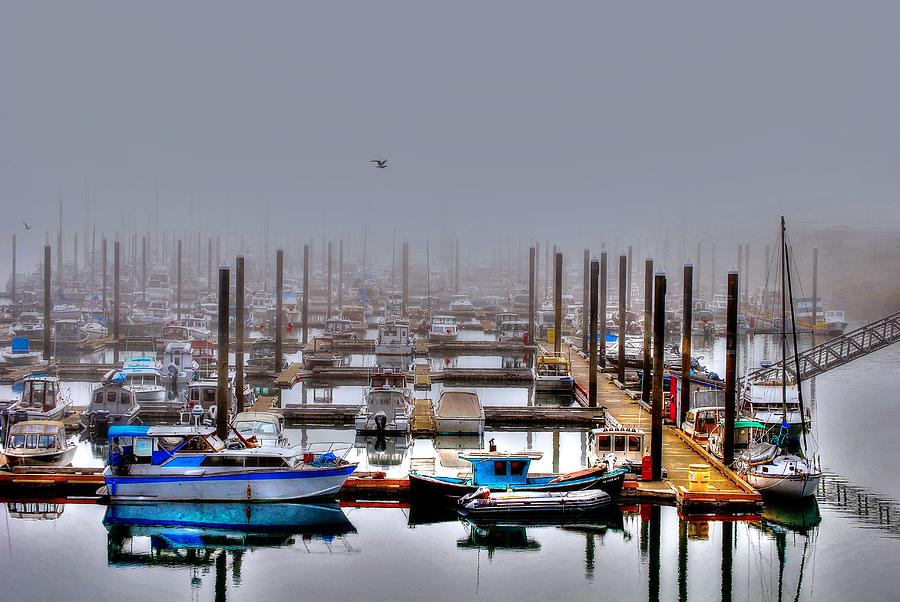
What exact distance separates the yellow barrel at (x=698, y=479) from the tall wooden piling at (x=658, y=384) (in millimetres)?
1092

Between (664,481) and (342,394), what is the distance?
27.2 metres

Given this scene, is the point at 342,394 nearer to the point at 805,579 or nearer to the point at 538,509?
the point at 538,509

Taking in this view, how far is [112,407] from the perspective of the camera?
40938 mm

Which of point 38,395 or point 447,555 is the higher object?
point 38,395

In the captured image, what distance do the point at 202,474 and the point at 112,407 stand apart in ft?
42.2

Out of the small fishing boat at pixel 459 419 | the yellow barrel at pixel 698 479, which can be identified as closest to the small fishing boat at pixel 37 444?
the small fishing boat at pixel 459 419

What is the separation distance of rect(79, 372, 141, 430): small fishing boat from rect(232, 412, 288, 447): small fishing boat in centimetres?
604

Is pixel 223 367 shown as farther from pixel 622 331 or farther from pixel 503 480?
pixel 622 331

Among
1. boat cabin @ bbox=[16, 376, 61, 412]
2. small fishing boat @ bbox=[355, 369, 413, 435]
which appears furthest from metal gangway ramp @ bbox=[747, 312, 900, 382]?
boat cabin @ bbox=[16, 376, 61, 412]

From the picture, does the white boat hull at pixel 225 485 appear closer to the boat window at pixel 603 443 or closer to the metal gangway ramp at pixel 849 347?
the boat window at pixel 603 443

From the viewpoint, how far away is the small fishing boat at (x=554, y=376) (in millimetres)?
54594

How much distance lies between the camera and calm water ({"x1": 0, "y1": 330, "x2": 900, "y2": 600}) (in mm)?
25141

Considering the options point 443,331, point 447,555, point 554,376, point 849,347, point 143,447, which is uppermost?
point 849,347

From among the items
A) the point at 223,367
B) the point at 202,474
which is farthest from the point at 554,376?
the point at 202,474
